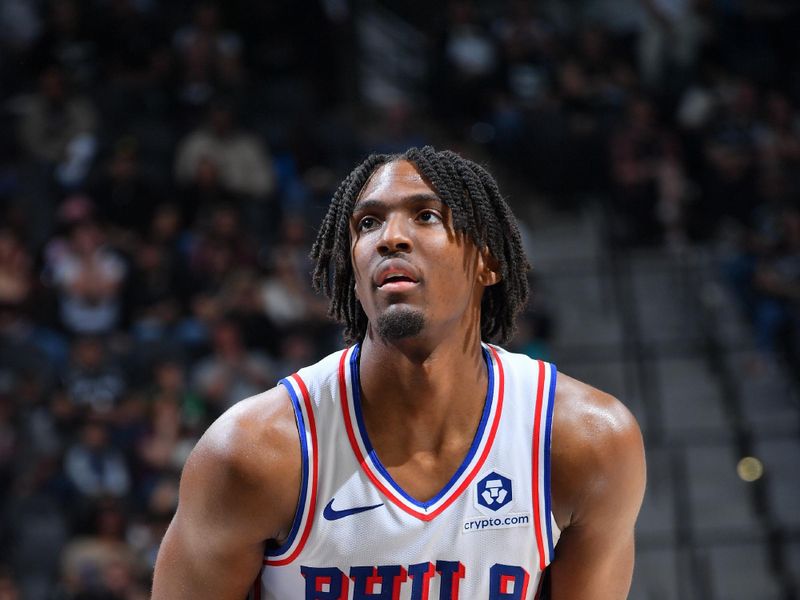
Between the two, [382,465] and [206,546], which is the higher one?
[382,465]

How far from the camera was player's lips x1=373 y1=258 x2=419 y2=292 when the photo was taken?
8.11 ft

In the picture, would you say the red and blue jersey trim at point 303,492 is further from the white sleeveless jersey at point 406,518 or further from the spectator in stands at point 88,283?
the spectator in stands at point 88,283

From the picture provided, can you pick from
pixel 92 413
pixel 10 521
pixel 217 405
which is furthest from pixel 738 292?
pixel 10 521

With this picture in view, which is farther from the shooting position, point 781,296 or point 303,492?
point 781,296

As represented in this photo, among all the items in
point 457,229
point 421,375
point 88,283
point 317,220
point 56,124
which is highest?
point 56,124

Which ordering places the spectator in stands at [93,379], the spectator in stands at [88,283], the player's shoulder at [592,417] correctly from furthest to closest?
the spectator in stands at [88,283] < the spectator in stands at [93,379] < the player's shoulder at [592,417]

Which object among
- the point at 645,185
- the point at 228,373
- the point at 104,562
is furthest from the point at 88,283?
the point at 645,185

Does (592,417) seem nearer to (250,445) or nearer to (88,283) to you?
(250,445)

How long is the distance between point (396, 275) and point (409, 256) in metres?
0.05

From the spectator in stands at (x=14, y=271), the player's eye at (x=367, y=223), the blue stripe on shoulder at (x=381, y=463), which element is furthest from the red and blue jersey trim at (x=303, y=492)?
the spectator in stands at (x=14, y=271)

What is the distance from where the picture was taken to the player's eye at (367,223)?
2609 millimetres

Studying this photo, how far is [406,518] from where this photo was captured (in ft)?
8.45

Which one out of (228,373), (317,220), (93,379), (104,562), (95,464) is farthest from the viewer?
(317,220)

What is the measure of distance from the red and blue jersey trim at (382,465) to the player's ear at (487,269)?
0.79ft
